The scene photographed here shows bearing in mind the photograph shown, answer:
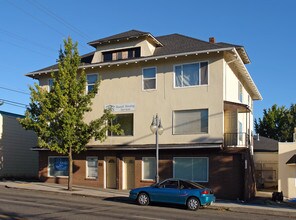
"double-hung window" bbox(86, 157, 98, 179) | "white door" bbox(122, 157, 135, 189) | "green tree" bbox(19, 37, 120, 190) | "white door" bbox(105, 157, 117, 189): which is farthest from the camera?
"double-hung window" bbox(86, 157, 98, 179)

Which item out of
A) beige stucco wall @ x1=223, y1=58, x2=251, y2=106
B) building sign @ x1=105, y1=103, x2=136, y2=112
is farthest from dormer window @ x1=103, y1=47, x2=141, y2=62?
beige stucco wall @ x1=223, y1=58, x2=251, y2=106

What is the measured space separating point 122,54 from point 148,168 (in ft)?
26.2

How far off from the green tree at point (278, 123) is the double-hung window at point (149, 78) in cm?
3340

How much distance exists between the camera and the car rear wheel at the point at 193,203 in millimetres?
17883

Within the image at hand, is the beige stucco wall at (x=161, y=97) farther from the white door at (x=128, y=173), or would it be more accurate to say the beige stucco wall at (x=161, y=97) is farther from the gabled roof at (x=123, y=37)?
the gabled roof at (x=123, y=37)

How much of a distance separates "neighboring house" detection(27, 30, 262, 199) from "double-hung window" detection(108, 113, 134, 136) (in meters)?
0.07

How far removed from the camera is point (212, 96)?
24422 millimetres

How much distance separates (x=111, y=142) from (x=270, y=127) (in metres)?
34.0

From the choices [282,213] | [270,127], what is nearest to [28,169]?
[282,213]

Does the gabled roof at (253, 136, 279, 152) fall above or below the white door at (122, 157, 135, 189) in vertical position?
above

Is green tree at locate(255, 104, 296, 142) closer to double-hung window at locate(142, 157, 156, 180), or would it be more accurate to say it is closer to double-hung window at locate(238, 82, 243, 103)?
double-hung window at locate(238, 82, 243, 103)

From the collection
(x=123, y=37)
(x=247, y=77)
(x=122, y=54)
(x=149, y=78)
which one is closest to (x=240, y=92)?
(x=247, y=77)

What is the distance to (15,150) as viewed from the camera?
113 ft

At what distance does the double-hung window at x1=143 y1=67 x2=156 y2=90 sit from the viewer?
26.4 meters
